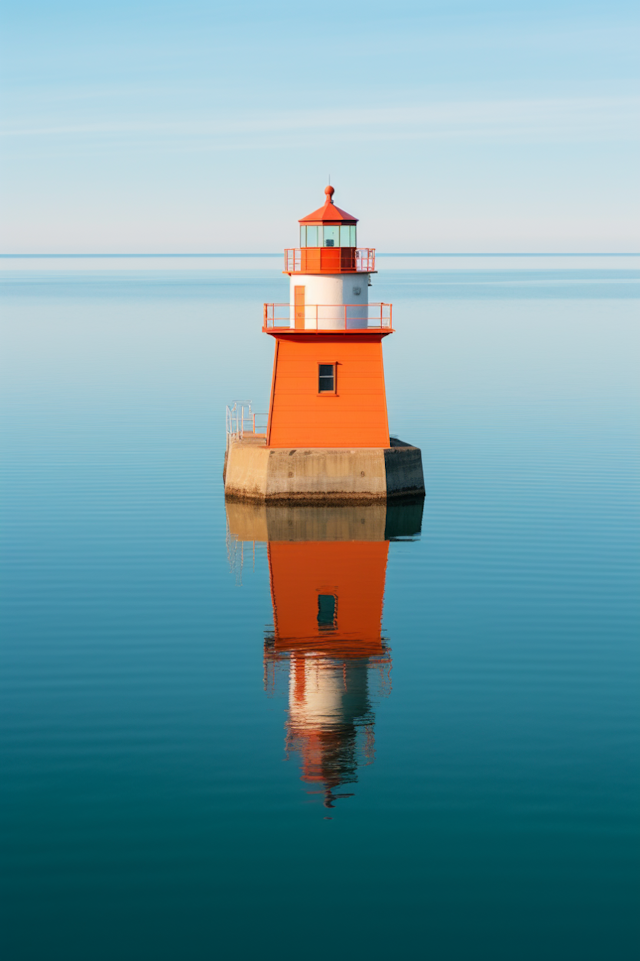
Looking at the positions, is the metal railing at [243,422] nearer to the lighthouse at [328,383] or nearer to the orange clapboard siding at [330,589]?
the lighthouse at [328,383]

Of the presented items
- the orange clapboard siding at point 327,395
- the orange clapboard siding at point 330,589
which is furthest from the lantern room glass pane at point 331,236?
the orange clapboard siding at point 330,589

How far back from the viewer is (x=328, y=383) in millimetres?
29094

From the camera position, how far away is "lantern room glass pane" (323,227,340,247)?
28.8 meters

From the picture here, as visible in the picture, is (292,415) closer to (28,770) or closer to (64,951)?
(28,770)

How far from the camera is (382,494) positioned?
29438 mm

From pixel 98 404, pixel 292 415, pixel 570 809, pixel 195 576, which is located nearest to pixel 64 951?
pixel 570 809

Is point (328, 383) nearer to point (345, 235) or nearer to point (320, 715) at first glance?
point (345, 235)

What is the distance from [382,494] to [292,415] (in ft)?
10.2

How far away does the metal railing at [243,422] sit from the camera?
3315 centimetres

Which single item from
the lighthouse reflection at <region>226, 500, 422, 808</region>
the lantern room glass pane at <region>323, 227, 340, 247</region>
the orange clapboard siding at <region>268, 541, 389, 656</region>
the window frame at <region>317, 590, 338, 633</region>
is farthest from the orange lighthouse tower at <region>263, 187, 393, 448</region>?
the window frame at <region>317, 590, 338, 633</region>

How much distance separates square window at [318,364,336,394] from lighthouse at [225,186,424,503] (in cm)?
3

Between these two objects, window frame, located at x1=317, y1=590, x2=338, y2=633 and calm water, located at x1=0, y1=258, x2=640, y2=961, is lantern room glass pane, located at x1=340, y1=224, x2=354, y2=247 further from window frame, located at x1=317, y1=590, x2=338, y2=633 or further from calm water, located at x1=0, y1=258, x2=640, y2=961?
window frame, located at x1=317, y1=590, x2=338, y2=633

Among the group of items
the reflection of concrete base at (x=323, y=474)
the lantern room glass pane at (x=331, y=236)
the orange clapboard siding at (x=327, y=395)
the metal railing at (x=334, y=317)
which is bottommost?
the reflection of concrete base at (x=323, y=474)

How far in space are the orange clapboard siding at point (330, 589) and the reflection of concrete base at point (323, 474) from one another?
2.42 m
